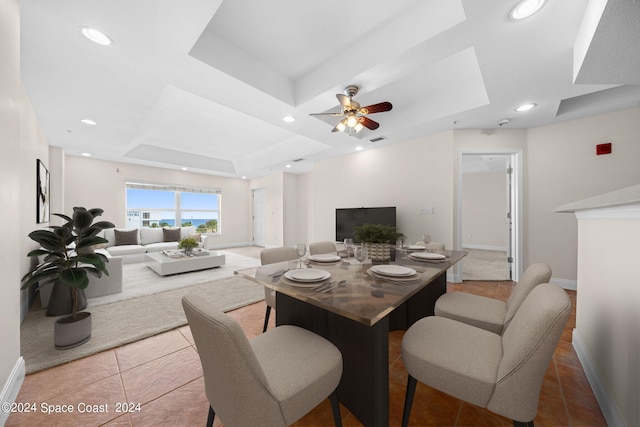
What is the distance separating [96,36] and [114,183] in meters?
5.40

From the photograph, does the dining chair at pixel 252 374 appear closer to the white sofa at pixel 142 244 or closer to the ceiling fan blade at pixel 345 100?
the ceiling fan blade at pixel 345 100

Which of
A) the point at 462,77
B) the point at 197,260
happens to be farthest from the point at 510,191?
the point at 197,260

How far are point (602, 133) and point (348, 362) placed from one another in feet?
14.9

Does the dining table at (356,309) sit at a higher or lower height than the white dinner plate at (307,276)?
lower

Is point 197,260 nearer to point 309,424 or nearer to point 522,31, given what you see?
point 309,424

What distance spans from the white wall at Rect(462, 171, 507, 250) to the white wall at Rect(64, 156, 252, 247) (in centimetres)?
790

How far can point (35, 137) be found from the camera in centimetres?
300

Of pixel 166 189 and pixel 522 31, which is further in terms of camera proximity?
pixel 166 189

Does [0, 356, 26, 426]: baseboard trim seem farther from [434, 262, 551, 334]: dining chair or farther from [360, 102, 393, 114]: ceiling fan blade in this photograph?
[360, 102, 393, 114]: ceiling fan blade

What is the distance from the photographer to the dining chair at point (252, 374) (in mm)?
731

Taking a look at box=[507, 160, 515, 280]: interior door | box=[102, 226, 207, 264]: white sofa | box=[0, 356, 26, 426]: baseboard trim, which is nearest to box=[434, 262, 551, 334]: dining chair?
box=[0, 356, 26, 426]: baseboard trim

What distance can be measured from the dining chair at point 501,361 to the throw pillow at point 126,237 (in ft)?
21.3

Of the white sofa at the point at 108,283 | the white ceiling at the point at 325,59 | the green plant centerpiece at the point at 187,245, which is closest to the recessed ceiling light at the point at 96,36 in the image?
the white ceiling at the point at 325,59

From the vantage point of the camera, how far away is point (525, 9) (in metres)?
1.53
